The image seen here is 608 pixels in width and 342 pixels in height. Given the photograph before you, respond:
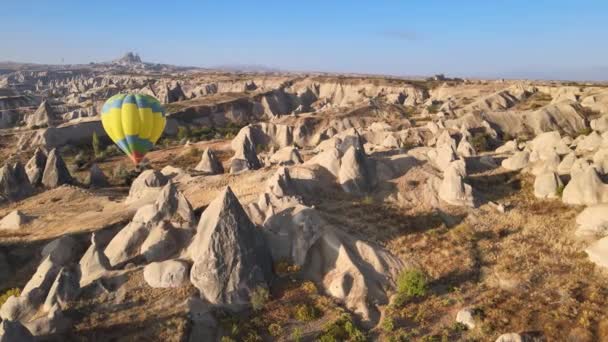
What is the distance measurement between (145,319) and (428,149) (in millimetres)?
25548

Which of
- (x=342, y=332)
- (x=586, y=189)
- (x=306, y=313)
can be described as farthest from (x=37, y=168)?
(x=586, y=189)

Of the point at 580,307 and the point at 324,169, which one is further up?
the point at 324,169

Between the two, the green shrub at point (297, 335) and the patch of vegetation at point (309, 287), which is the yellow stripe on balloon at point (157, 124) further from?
the green shrub at point (297, 335)

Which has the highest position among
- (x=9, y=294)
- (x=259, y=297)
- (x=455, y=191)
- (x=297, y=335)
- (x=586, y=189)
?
(x=586, y=189)

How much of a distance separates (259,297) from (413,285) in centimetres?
702

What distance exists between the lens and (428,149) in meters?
37.8

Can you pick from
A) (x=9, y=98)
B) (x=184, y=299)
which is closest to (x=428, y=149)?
(x=184, y=299)

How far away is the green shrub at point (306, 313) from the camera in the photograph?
20719mm

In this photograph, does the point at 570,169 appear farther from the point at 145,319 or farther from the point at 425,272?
the point at 145,319

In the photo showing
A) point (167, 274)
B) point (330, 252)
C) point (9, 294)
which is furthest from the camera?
point (330, 252)

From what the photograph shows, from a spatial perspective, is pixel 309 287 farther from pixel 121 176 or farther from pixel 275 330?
pixel 121 176

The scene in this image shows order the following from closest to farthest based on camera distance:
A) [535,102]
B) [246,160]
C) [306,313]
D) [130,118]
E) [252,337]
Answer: [252,337] → [306,313] → [130,118] → [246,160] → [535,102]

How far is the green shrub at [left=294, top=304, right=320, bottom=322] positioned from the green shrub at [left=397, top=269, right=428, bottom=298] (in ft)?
13.7

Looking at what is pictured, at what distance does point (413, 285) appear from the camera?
2194cm
